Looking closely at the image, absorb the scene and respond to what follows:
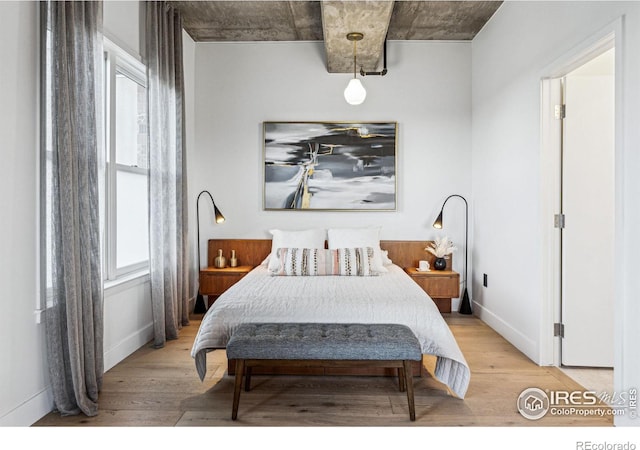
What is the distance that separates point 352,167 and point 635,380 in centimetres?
312

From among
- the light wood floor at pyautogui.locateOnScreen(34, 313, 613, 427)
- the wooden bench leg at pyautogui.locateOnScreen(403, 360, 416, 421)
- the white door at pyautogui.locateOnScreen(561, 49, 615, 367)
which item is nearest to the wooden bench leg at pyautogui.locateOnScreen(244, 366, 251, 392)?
the light wood floor at pyautogui.locateOnScreen(34, 313, 613, 427)

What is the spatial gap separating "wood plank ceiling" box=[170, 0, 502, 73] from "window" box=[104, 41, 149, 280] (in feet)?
3.26

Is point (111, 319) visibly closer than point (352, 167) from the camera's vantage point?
Yes

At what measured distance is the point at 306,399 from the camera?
2551 mm

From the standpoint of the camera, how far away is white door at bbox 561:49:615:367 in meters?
3.04

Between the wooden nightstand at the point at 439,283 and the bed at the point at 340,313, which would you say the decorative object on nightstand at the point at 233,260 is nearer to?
the bed at the point at 340,313

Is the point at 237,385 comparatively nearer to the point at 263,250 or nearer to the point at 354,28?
the point at 263,250

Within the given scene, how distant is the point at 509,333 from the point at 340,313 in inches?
68.3

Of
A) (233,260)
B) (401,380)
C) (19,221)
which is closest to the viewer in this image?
(19,221)

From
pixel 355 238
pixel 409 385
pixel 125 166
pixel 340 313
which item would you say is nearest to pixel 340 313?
pixel 340 313

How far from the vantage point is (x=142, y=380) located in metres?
2.85
